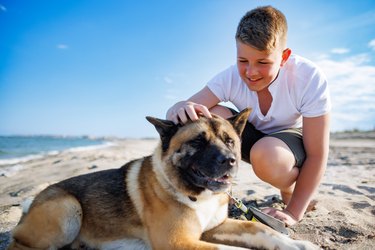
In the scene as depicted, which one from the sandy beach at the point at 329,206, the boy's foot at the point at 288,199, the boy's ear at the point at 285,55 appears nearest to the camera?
the sandy beach at the point at 329,206

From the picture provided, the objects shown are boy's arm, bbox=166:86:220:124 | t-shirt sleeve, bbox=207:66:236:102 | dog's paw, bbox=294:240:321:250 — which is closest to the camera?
dog's paw, bbox=294:240:321:250

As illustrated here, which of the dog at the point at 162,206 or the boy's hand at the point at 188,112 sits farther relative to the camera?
the boy's hand at the point at 188,112

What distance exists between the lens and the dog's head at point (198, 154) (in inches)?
103

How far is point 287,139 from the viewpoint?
11.3 ft

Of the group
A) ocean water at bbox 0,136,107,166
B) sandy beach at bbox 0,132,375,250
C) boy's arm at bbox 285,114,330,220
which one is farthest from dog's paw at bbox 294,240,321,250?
ocean water at bbox 0,136,107,166

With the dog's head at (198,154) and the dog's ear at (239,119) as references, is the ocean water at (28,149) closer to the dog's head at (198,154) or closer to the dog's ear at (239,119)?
the dog's head at (198,154)

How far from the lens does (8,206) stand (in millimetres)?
4188

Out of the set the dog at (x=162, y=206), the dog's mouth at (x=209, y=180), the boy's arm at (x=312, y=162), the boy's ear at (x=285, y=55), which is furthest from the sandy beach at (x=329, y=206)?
the boy's ear at (x=285, y=55)

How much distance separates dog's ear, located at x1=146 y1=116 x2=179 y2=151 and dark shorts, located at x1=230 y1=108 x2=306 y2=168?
4.34 ft

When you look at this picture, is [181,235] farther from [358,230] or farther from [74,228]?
[358,230]

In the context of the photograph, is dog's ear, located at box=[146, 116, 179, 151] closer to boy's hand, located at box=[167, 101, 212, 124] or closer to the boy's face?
boy's hand, located at box=[167, 101, 212, 124]

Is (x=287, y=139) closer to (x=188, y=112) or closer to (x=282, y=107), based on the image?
(x=282, y=107)

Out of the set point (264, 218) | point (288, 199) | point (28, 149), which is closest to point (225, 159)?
point (264, 218)

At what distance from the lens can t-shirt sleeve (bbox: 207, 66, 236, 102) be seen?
12.8 feet
